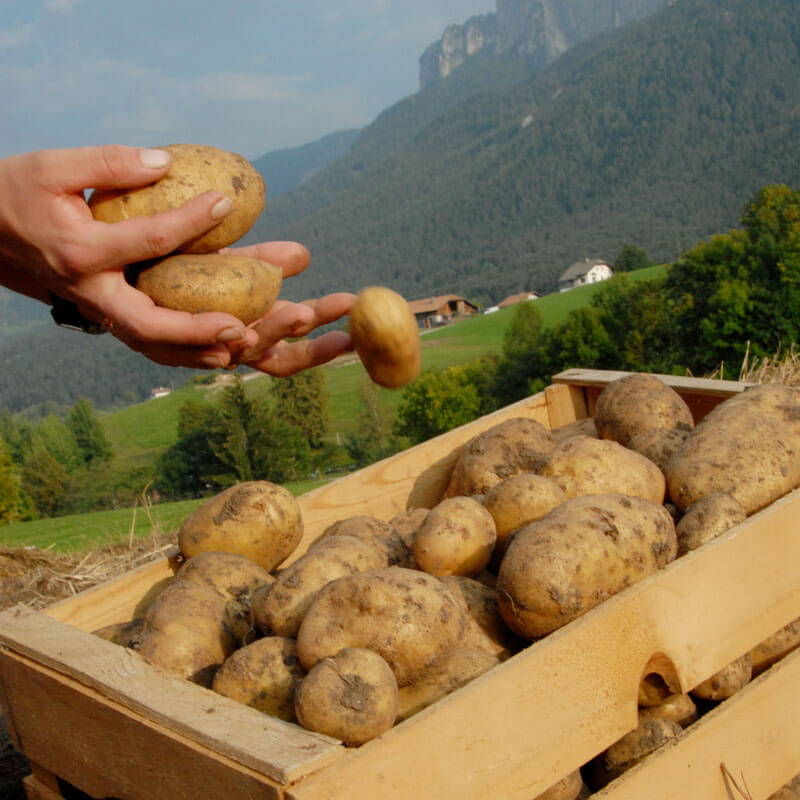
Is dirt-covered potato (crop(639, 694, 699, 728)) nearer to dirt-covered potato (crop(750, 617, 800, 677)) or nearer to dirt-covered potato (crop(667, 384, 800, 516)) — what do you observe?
dirt-covered potato (crop(750, 617, 800, 677))

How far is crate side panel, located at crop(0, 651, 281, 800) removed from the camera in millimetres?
1828

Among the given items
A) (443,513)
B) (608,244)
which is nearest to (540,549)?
(443,513)

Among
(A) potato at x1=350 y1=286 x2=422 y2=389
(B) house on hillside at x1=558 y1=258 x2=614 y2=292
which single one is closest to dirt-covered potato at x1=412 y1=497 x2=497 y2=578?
(A) potato at x1=350 y1=286 x2=422 y2=389

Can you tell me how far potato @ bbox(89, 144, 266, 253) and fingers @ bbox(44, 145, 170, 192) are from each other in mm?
45

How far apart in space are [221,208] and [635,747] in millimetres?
2137

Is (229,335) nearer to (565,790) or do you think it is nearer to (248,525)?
(248,525)

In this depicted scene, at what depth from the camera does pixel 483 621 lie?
9.06ft

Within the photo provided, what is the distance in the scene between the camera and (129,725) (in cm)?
209

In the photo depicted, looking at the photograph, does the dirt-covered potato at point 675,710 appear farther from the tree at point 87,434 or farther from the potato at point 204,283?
the tree at point 87,434

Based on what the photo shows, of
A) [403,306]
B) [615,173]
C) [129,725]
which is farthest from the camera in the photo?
[615,173]

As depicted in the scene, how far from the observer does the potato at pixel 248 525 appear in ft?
11.3

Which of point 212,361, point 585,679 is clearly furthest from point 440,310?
point 585,679

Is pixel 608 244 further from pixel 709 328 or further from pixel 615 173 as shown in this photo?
pixel 709 328

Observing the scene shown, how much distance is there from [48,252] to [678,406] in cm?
309
